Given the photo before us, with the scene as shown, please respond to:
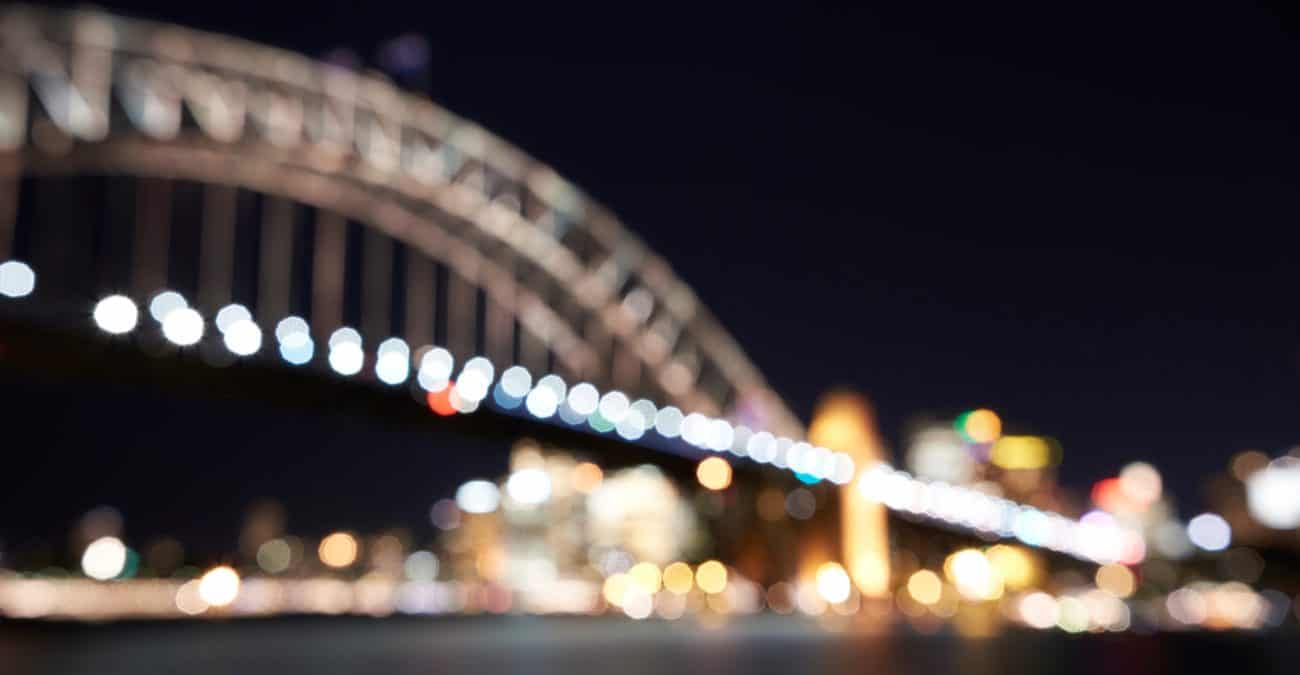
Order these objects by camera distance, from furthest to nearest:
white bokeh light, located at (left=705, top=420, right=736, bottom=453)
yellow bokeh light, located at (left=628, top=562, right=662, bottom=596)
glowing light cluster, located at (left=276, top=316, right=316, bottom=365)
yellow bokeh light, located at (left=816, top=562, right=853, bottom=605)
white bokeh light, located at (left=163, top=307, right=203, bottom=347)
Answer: yellow bokeh light, located at (left=628, top=562, right=662, bottom=596)
white bokeh light, located at (left=705, top=420, right=736, bottom=453)
yellow bokeh light, located at (left=816, top=562, right=853, bottom=605)
glowing light cluster, located at (left=276, top=316, right=316, bottom=365)
white bokeh light, located at (left=163, top=307, right=203, bottom=347)

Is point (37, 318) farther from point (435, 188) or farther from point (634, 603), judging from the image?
point (634, 603)

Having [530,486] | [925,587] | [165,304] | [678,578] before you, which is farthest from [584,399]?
[530,486]

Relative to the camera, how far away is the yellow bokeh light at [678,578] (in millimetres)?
60906

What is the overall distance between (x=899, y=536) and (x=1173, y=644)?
13684 mm

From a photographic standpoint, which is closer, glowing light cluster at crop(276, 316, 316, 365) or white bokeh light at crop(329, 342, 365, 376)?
glowing light cluster at crop(276, 316, 316, 365)

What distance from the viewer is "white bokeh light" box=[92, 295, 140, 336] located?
2686cm

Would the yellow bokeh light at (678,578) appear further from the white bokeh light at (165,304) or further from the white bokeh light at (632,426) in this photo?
the white bokeh light at (165,304)

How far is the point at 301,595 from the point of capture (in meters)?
60.6

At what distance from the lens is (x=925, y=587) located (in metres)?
57.0

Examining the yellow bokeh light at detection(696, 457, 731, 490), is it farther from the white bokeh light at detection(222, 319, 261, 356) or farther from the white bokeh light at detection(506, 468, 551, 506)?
the white bokeh light at detection(506, 468, 551, 506)

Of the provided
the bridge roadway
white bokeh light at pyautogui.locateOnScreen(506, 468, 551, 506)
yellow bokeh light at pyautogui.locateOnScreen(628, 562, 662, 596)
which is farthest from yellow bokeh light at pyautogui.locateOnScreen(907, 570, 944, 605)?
white bokeh light at pyautogui.locateOnScreen(506, 468, 551, 506)

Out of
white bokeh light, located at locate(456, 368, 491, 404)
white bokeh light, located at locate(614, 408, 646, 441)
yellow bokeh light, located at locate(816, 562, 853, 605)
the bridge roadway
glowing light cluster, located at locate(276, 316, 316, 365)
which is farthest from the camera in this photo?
yellow bokeh light, located at locate(816, 562, 853, 605)

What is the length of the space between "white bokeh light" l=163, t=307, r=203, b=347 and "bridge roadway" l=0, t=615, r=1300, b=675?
5.25 metres

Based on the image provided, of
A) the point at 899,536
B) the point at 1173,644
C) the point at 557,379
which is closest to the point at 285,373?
the point at 557,379
